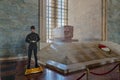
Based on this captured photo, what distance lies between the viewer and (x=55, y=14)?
13.3 meters

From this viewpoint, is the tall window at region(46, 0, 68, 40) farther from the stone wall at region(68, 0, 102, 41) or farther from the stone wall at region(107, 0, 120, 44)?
the stone wall at region(107, 0, 120, 44)

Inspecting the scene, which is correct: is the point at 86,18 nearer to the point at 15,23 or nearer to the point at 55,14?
the point at 55,14

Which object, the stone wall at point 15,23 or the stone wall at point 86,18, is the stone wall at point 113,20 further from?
the stone wall at point 15,23

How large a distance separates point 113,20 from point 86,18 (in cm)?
207

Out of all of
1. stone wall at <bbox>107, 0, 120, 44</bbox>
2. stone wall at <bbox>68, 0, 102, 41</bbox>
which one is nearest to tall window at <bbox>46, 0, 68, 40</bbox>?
stone wall at <bbox>68, 0, 102, 41</bbox>

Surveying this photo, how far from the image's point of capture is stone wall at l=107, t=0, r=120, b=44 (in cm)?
1082

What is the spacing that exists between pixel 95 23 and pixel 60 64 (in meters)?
6.02

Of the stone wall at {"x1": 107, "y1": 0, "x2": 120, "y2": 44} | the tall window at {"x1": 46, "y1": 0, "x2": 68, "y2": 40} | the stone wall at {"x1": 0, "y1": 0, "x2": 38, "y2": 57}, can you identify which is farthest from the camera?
the tall window at {"x1": 46, "y1": 0, "x2": 68, "y2": 40}

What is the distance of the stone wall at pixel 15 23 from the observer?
7578mm

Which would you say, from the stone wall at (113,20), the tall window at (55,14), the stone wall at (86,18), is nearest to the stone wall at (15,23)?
the tall window at (55,14)

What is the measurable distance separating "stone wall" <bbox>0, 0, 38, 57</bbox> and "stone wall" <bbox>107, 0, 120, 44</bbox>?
5677mm

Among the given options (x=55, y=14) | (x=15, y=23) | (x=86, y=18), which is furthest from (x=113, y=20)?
(x=15, y=23)

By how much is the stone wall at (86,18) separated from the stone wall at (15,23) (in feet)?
15.6

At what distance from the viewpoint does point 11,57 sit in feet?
25.3
